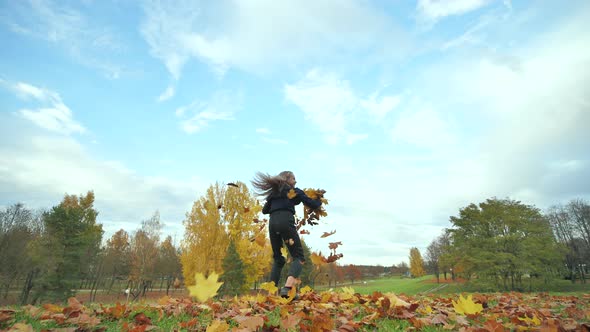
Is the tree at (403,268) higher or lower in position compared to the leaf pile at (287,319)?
lower

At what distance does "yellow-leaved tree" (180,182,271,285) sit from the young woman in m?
14.9

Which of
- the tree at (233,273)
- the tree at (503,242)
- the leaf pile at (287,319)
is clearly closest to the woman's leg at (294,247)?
the leaf pile at (287,319)

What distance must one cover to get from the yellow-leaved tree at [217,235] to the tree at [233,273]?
1716 millimetres

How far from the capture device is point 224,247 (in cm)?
2033

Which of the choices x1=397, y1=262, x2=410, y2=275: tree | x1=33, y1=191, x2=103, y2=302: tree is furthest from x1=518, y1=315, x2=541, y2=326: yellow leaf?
x1=397, y1=262, x2=410, y2=275: tree

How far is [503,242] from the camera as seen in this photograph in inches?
1143

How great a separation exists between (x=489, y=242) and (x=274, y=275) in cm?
3242

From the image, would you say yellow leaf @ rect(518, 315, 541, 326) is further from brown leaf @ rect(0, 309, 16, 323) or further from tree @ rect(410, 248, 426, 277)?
tree @ rect(410, 248, 426, 277)

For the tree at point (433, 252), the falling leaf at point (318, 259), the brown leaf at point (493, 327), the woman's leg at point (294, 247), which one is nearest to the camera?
the brown leaf at point (493, 327)

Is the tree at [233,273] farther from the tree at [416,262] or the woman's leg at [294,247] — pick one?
the tree at [416,262]

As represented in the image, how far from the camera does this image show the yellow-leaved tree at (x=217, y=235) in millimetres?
19391

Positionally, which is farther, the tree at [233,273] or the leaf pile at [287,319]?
the tree at [233,273]

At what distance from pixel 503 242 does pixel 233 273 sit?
84.9 ft

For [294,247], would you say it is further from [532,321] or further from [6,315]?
[6,315]
